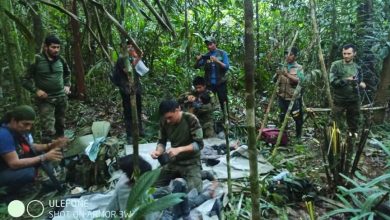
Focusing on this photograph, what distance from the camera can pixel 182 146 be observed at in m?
3.98

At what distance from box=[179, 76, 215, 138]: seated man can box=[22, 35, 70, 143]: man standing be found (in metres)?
1.98

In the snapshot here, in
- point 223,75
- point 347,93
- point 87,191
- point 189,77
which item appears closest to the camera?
point 87,191

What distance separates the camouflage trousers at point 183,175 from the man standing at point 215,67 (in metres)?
2.75

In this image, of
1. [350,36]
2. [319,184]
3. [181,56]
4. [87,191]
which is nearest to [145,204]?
[87,191]

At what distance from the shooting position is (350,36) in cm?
709

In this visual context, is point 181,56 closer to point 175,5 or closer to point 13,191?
point 175,5

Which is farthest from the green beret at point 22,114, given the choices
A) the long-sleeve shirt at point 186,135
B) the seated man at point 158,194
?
the long-sleeve shirt at point 186,135

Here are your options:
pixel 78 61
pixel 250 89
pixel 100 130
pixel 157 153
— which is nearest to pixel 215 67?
pixel 100 130

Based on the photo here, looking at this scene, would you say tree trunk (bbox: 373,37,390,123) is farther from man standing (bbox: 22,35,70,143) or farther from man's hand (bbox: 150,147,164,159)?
man standing (bbox: 22,35,70,143)

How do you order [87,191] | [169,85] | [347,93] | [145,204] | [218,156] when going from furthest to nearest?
[169,85] → [347,93] → [218,156] → [87,191] → [145,204]

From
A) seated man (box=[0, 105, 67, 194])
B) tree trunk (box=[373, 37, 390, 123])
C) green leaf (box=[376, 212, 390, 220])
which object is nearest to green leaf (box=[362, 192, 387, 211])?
green leaf (box=[376, 212, 390, 220])

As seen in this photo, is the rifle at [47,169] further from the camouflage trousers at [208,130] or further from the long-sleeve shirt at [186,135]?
the camouflage trousers at [208,130]

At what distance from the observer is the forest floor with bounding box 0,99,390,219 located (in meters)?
3.82

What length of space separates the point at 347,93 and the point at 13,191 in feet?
15.3
